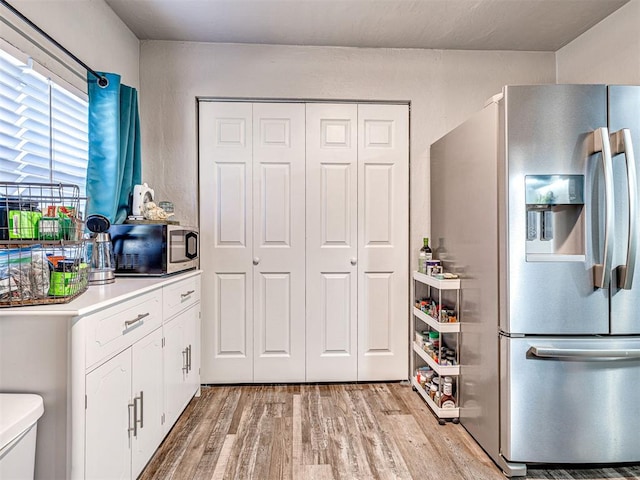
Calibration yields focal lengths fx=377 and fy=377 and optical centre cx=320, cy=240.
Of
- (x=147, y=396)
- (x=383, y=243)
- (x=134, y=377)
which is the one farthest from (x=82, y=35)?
(x=383, y=243)

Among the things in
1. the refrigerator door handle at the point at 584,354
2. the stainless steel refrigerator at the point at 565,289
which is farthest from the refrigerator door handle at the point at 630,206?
the refrigerator door handle at the point at 584,354

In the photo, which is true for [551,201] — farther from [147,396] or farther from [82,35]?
[82,35]

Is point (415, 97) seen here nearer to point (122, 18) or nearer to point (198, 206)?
point (198, 206)

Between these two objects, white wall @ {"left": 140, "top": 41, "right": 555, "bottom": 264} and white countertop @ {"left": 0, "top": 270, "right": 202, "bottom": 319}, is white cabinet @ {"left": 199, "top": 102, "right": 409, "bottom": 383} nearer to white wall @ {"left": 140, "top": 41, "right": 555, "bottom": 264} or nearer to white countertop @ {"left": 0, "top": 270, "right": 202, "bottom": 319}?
white wall @ {"left": 140, "top": 41, "right": 555, "bottom": 264}

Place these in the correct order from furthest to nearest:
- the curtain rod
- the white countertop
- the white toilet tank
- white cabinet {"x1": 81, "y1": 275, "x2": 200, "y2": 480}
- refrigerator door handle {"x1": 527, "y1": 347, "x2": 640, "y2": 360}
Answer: refrigerator door handle {"x1": 527, "y1": 347, "x2": 640, "y2": 360}
the curtain rod
white cabinet {"x1": 81, "y1": 275, "x2": 200, "y2": 480}
the white countertop
the white toilet tank

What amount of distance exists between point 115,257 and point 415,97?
7.61 feet

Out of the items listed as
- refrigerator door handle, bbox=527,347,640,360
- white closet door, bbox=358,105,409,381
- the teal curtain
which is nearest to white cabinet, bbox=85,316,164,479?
the teal curtain

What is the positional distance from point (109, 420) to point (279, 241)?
164 centimetres

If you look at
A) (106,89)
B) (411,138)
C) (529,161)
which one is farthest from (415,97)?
(106,89)

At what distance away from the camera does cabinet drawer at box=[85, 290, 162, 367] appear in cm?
128

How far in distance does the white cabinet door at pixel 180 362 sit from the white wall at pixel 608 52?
304 centimetres

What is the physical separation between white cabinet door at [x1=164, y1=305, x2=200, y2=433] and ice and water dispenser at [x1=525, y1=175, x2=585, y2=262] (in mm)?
1875

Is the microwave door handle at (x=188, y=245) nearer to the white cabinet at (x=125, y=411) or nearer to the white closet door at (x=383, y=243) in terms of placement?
the white cabinet at (x=125, y=411)

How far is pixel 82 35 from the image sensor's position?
2.03 metres
